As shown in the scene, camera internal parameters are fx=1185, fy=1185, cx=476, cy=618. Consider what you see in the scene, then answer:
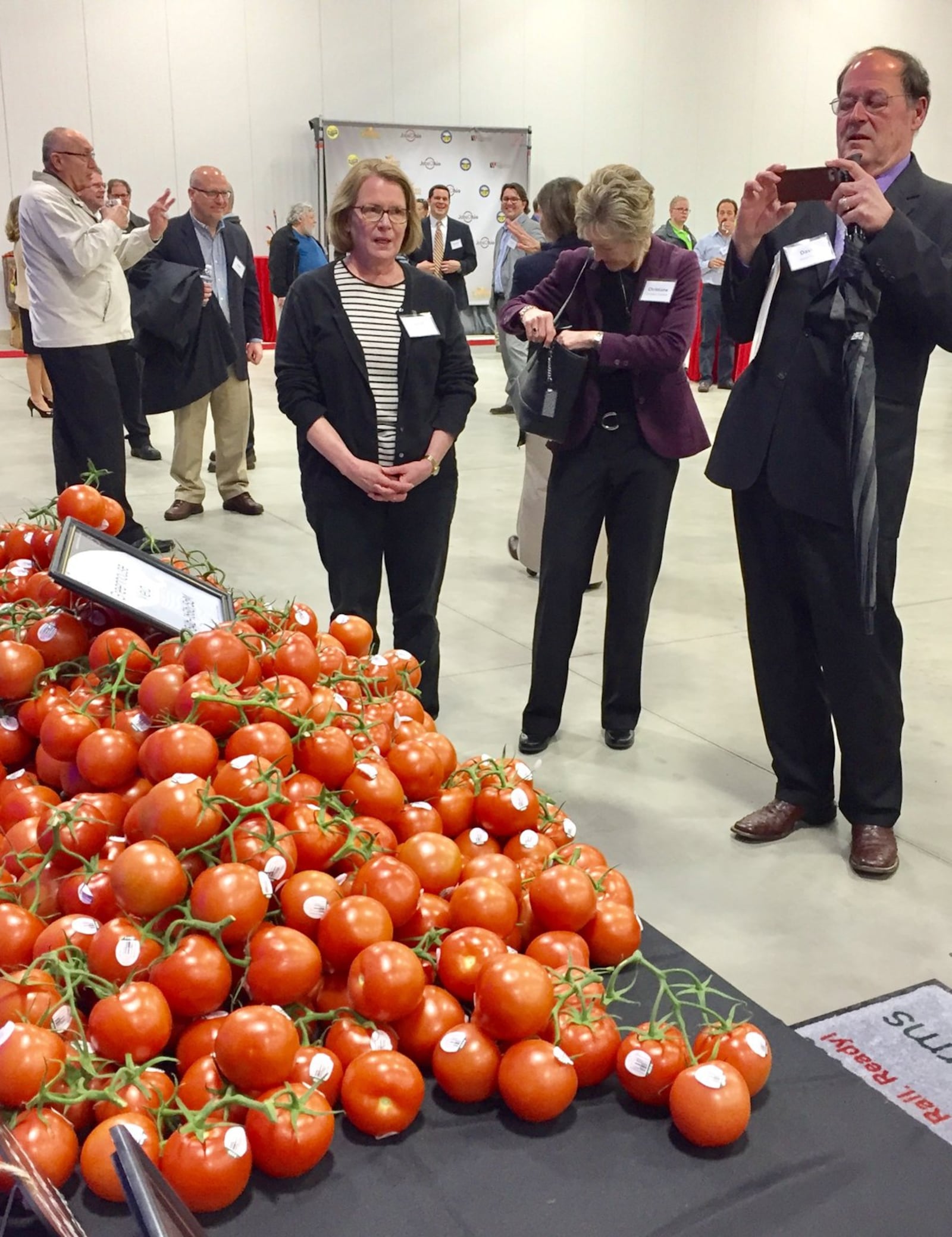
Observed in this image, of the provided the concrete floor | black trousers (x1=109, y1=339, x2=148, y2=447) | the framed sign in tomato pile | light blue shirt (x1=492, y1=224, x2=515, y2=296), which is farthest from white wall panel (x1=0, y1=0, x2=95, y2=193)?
the framed sign in tomato pile

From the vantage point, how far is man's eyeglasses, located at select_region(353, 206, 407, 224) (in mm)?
3213

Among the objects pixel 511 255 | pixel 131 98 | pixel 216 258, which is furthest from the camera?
pixel 131 98

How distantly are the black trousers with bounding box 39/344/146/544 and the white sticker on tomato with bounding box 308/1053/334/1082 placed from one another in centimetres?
431

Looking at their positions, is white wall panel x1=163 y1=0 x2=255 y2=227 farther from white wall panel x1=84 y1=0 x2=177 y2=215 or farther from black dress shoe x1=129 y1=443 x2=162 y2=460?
black dress shoe x1=129 y1=443 x2=162 y2=460

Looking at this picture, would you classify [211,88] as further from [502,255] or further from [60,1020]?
[60,1020]

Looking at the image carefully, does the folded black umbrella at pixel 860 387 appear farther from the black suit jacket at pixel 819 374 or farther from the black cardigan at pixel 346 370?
the black cardigan at pixel 346 370

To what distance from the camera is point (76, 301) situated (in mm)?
5176

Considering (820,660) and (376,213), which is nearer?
(820,660)

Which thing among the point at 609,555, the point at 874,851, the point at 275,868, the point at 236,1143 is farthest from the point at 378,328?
the point at 236,1143

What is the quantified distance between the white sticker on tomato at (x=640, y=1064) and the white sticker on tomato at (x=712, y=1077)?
0.05m

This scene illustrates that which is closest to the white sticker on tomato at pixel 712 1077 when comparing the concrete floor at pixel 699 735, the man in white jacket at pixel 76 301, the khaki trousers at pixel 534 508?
the concrete floor at pixel 699 735

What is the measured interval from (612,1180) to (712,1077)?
0.48 ft

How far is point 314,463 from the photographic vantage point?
344cm

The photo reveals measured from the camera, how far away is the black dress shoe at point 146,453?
827cm
